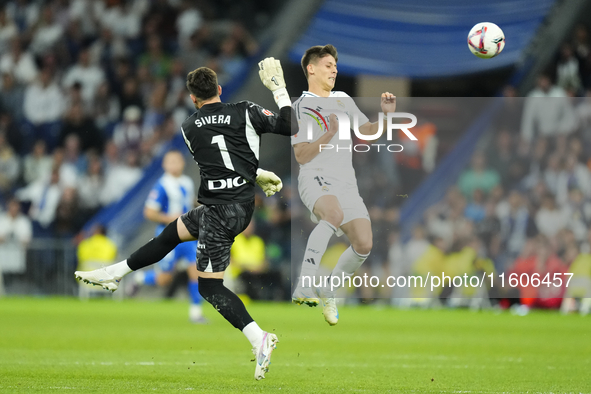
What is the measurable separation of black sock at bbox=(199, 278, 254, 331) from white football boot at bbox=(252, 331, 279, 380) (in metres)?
0.26

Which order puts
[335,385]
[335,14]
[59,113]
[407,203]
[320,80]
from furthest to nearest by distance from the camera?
[59,113]
[335,14]
[407,203]
[320,80]
[335,385]

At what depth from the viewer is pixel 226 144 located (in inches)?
289

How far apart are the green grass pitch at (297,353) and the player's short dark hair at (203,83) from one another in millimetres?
2303

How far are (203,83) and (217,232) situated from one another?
1.19 m

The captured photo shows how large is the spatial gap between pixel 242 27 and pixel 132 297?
291 inches

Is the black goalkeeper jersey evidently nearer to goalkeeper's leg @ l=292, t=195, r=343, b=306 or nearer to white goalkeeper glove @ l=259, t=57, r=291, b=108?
white goalkeeper glove @ l=259, t=57, r=291, b=108

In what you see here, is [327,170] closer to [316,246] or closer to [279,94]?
[316,246]

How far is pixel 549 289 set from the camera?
54.6 feet

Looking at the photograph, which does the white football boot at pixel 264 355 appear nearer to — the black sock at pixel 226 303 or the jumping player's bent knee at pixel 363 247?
the black sock at pixel 226 303

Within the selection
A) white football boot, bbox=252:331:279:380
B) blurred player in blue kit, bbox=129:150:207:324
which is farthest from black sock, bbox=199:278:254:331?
blurred player in blue kit, bbox=129:150:207:324

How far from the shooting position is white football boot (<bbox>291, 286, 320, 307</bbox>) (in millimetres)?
7562

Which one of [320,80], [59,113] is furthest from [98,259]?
[320,80]

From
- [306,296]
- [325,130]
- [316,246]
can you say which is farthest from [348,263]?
[325,130]

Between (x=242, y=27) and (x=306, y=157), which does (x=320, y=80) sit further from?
(x=242, y=27)
